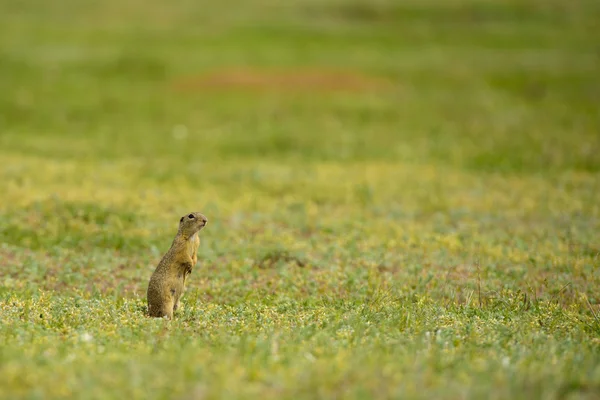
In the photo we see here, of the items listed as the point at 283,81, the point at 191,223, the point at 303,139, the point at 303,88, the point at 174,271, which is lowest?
the point at 174,271

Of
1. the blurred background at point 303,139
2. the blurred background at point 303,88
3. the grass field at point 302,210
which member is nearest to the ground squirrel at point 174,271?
the grass field at point 302,210

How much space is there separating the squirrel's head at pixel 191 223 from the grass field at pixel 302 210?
991 millimetres

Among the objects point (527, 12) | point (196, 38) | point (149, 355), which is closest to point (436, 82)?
point (196, 38)

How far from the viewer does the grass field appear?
662 cm

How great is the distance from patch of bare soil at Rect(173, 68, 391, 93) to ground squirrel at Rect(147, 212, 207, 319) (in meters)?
21.9

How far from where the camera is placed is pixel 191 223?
9336mm

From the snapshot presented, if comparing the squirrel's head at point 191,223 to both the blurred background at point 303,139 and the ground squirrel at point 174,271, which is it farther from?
the blurred background at point 303,139

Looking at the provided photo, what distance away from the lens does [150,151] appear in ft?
76.2

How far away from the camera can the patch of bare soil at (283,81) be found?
1219 inches

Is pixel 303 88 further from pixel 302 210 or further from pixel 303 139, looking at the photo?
pixel 302 210

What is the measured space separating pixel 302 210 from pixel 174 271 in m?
7.88

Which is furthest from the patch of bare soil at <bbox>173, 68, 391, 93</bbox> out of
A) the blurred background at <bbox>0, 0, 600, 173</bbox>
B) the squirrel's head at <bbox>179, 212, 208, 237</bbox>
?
the squirrel's head at <bbox>179, 212, 208, 237</bbox>

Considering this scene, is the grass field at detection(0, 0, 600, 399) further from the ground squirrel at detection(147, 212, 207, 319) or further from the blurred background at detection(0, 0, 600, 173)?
the ground squirrel at detection(147, 212, 207, 319)

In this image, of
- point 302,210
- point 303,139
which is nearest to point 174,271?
point 302,210
